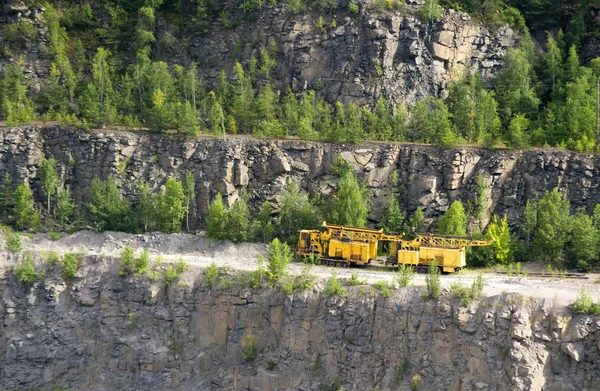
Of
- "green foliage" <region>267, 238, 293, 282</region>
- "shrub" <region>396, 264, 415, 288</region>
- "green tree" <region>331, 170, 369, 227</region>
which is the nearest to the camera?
"shrub" <region>396, 264, 415, 288</region>

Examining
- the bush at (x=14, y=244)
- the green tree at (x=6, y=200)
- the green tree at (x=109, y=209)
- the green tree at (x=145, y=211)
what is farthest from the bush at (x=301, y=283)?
the green tree at (x=6, y=200)

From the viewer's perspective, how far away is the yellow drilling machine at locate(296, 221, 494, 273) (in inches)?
1779

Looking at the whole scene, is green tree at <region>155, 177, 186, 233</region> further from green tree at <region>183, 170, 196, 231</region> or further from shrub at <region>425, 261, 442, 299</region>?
shrub at <region>425, 261, 442, 299</region>

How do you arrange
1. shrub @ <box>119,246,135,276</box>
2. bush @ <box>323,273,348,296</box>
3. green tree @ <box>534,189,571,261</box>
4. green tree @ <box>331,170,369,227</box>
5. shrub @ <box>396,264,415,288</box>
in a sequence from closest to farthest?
shrub @ <box>396,264,415,288</box>
bush @ <box>323,273,348,296</box>
shrub @ <box>119,246,135,276</box>
green tree @ <box>534,189,571,261</box>
green tree @ <box>331,170,369,227</box>

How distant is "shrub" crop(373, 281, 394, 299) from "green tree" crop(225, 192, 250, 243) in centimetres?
1109

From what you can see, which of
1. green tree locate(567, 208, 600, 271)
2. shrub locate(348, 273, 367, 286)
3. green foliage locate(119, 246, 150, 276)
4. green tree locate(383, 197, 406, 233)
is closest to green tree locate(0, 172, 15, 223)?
green foliage locate(119, 246, 150, 276)

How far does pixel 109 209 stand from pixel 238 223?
25.8 ft

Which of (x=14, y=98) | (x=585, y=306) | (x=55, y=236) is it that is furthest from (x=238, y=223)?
(x=585, y=306)

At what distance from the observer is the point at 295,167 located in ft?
174

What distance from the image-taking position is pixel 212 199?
5253 cm

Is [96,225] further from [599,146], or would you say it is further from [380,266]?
[599,146]

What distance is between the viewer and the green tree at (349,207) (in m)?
48.7

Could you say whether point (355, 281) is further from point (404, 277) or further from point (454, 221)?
point (454, 221)

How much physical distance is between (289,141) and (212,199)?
6.13 m
